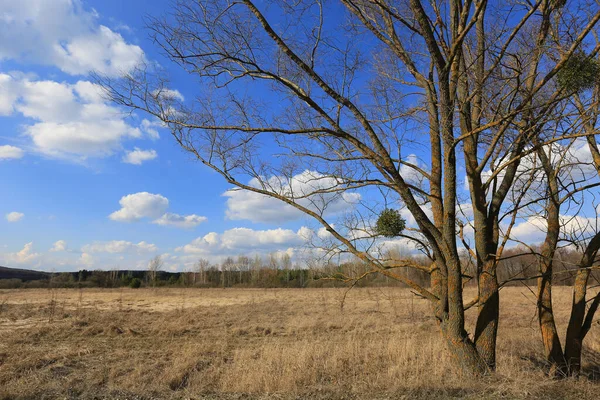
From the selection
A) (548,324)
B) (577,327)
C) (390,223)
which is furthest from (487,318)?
(577,327)

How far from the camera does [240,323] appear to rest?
19828 mm

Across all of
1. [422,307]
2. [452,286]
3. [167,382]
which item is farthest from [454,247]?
[422,307]

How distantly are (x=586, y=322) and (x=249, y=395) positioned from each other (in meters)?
5.83

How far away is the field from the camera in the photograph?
4.71 metres

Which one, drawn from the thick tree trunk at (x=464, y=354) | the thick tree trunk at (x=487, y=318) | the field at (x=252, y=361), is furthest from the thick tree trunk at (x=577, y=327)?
the thick tree trunk at (x=464, y=354)

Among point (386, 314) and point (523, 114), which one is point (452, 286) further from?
point (386, 314)

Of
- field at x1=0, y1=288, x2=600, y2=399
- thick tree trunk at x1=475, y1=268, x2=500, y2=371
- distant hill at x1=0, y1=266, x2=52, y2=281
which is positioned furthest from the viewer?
distant hill at x1=0, y1=266, x2=52, y2=281

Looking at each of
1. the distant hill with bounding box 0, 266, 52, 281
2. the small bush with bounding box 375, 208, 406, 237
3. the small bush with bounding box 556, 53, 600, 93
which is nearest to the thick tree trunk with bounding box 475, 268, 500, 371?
the small bush with bounding box 375, 208, 406, 237

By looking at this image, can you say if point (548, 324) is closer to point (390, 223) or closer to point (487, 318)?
point (487, 318)

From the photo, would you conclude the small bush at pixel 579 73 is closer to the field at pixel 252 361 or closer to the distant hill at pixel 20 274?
the field at pixel 252 361

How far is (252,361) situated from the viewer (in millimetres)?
8562

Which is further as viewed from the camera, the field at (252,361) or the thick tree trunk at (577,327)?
the thick tree trunk at (577,327)

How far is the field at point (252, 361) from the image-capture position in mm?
4715

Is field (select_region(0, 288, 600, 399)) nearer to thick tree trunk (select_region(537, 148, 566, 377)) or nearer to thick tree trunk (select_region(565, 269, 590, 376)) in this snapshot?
thick tree trunk (select_region(537, 148, 566, 377))
